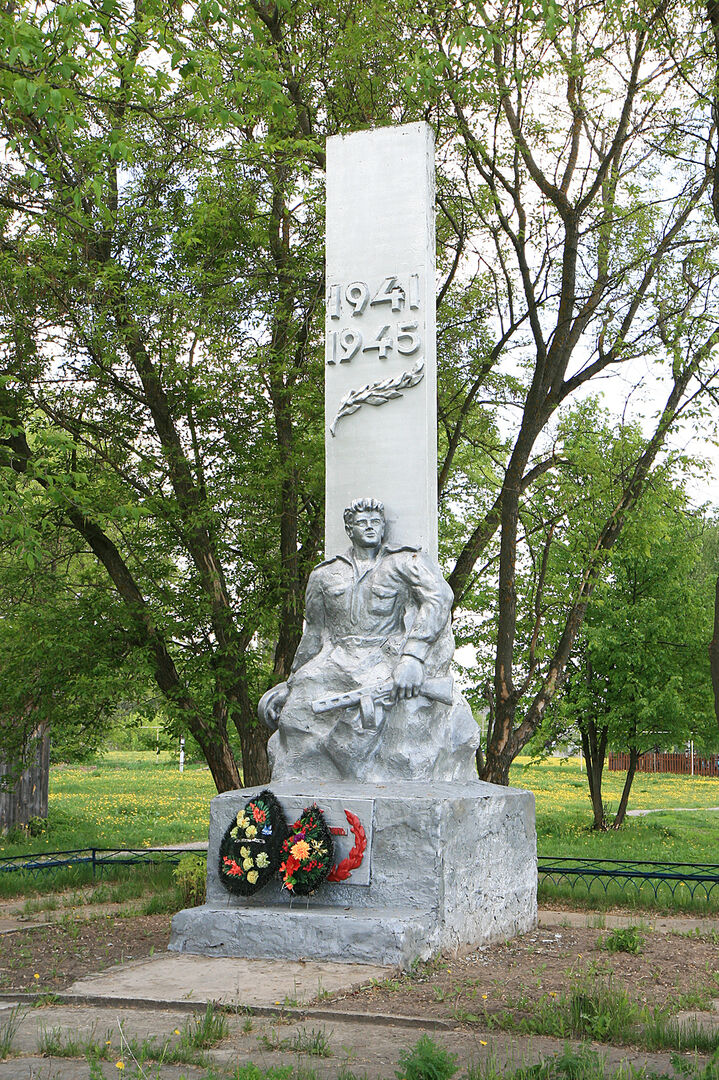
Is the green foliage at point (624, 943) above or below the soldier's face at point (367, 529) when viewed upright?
below

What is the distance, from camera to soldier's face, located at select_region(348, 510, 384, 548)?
31.1ft

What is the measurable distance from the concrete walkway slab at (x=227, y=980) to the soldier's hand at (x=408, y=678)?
2.24 metres

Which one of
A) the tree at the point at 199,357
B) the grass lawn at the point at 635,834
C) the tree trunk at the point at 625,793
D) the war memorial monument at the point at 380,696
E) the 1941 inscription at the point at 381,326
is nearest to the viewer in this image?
the war memorial monument at the point at 380,696

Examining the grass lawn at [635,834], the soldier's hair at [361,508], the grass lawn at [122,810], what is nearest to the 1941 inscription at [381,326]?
the soldier's hair at [361,508]

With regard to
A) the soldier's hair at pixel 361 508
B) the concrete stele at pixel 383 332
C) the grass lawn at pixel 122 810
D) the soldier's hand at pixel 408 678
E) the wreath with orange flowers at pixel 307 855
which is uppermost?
the concrete stele at pixel 383 332

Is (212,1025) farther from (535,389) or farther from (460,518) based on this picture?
(460,518)

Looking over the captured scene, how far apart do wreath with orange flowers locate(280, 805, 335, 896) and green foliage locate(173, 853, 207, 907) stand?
2143mm

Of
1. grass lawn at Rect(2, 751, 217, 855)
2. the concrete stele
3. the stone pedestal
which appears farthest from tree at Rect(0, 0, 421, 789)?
the stone pedestal

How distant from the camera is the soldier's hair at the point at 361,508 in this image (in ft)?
31.3

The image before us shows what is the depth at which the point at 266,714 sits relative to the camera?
9547mm

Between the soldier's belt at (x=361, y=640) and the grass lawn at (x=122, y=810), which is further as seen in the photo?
the grass lawn at (x=122, y=810)

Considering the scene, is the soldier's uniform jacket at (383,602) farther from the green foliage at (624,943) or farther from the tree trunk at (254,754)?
the tree trunk at (254,754)

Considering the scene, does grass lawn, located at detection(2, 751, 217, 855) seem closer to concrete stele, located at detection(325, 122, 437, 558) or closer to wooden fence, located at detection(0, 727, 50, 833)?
wooden fence, located at detection(0, 727, 50, 833)

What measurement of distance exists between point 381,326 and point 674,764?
42.8 metres
